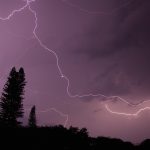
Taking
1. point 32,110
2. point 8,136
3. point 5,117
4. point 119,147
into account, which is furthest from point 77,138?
point 32,110

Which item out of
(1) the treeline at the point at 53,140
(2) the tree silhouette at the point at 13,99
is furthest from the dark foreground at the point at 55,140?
(2) the tree silhouette at the point at 13,99

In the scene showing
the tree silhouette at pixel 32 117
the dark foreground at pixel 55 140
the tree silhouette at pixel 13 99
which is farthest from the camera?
the tree silhouette at pixel 32 117

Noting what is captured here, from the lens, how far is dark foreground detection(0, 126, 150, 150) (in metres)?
12.8

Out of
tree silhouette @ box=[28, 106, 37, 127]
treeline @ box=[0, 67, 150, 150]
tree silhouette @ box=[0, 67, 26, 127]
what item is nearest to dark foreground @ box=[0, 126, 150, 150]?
treeline @ box=[0, 67, 150, 150]

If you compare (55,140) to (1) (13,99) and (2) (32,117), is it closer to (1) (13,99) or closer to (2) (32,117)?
(1) (13,99)

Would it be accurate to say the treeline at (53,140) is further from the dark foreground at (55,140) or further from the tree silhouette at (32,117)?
the tree silhouette at (32,117)

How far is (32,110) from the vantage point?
A: 60.6 metres

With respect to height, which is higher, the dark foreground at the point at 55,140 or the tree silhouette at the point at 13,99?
the tree silhouette at the point at 13,99

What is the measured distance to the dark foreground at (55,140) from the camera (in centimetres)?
1275

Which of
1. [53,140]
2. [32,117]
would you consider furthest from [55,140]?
[32,117]

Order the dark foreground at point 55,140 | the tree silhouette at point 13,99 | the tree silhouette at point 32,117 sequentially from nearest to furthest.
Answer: the dark foreground at point 55,140 → the tree silhouette at point 13,99 → the tree silhouette at point 32,117

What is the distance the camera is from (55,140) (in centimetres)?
1404

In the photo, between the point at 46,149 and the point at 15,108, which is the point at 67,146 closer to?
the point at 46,149

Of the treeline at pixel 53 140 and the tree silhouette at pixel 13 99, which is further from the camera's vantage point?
the tree silhouette at pixel 13 99
